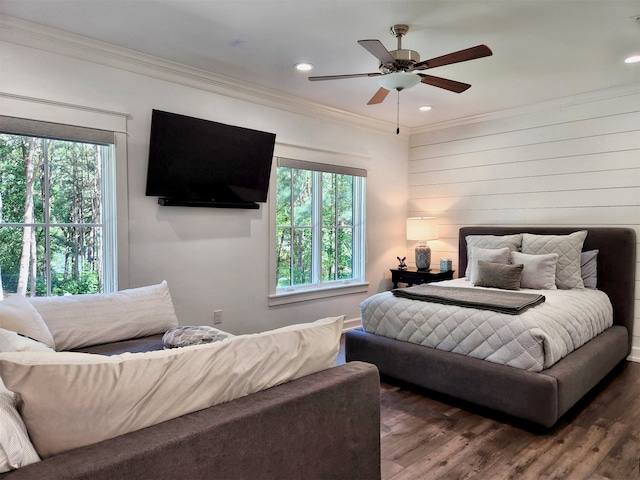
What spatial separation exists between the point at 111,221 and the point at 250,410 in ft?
8.24

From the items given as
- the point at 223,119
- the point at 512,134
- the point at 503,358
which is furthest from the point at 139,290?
the point at 512,134

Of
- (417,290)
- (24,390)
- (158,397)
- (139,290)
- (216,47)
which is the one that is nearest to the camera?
(24,390)

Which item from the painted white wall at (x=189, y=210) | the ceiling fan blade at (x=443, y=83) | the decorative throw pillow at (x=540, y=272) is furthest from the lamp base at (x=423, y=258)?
the ceiling fan blade at (x=443, y=83)

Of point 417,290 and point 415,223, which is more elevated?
point 415,223

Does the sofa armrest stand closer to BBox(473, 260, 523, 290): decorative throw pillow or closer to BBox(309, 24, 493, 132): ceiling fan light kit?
BBox(309, 24, 493, 132): ceiling fan light kit

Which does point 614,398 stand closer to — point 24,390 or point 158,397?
point 158,397

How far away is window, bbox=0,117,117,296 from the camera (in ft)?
9.21

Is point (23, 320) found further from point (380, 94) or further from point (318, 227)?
point (318, 227)

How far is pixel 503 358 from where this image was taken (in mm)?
2670

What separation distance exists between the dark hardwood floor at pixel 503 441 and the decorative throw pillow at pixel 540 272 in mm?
977

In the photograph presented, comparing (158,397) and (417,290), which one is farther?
(417,290)

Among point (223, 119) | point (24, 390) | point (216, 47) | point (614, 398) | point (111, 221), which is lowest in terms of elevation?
point (614, 398)

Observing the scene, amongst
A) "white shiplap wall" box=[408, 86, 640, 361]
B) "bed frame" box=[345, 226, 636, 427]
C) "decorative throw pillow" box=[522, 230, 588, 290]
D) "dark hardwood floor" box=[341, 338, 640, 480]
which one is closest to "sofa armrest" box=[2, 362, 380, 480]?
"dark hardwood floor" box=[341, 338, 640, 480]

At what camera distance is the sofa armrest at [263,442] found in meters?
0.96
